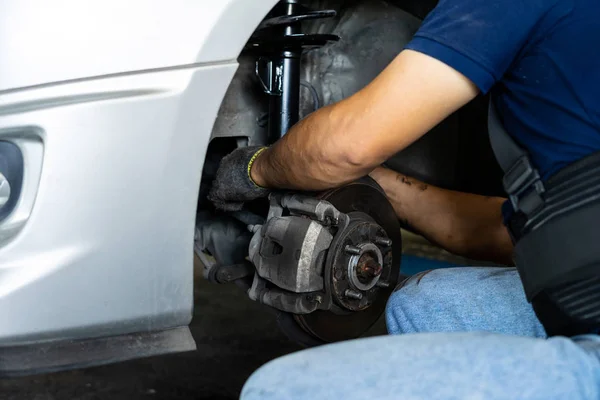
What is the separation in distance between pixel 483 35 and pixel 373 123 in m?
0.19

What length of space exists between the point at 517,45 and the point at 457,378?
1.40 ft

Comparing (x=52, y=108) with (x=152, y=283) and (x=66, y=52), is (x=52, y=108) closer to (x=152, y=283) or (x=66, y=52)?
(x=66, y=52)

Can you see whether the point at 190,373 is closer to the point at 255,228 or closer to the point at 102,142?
the point at 255,228

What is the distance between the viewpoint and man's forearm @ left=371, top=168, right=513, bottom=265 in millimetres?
1495

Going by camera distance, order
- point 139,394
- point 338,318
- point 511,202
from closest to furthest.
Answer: point 511,202, point 338,318, point 139,394

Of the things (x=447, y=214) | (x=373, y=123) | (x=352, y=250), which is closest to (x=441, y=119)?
(x=373, y=123)

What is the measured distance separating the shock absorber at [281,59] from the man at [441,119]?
0.34 ft

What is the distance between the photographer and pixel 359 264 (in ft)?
4.23

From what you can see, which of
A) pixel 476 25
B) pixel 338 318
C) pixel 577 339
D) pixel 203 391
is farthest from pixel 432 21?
pixel 203 391

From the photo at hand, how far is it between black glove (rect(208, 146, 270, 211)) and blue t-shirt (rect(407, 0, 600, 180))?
452 millimetres

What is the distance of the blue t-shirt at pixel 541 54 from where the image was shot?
0.86 m

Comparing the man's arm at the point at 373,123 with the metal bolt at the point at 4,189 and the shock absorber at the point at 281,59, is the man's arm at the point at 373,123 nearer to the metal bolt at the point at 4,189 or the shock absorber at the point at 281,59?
the shock absorber at the point at 281,59

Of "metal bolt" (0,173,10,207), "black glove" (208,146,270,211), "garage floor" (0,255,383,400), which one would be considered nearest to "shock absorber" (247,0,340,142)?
"black glove" (208,146,270,211)

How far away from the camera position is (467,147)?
175cm
